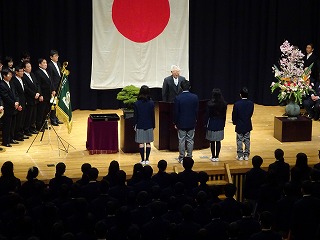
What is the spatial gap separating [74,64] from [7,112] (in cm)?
364

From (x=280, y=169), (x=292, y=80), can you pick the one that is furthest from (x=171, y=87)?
(x=280, y=169)

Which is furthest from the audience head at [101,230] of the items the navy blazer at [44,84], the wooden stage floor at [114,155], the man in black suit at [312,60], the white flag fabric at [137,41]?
the man in black suit at [312,60]

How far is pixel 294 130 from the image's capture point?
40.1ft

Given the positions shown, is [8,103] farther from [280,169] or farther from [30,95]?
[280,169]

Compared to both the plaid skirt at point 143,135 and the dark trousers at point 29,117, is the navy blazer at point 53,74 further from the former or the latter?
the plaid skirt at point 143,135

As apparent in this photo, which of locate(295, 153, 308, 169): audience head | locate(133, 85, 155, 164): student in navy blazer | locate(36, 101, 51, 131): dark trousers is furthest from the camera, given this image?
locate(36, 101, 51, 131): dark trousers

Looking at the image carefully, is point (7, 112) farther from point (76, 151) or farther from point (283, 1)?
point (283, 1)

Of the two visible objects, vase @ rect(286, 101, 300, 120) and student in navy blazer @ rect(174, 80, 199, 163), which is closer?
student in navy blazer @ rect(174, 80, 199, 163)

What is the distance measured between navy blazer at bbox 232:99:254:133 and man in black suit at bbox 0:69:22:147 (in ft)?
12.6

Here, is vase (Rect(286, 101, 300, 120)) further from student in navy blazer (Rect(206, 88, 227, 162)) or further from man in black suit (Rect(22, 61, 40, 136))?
man in black suit (Rect(22, 61, 40, 136))

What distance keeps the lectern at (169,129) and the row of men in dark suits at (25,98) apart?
1.88m

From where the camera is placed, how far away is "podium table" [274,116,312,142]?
12.2 m

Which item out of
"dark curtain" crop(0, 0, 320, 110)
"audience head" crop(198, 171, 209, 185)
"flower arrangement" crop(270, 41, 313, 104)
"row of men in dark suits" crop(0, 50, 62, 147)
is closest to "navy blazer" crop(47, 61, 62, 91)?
"row of men in dark suits" crop(0, 50, 62, 147)

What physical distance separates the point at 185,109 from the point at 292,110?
2844 mm
